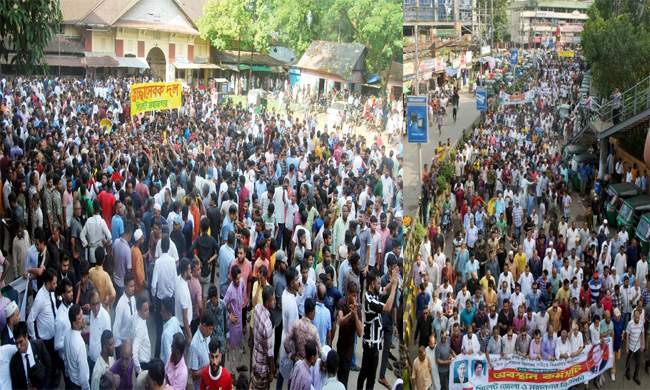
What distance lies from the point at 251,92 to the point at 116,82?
98cm

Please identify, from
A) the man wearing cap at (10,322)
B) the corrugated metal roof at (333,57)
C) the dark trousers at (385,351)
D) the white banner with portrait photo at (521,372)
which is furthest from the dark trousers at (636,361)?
the man wearing cap at (10,322)

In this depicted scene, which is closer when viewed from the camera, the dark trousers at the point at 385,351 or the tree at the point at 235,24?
the dark trousers at the point at 385,351

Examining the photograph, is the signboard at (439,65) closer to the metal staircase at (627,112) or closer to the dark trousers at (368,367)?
the metal staircase at (627,112)

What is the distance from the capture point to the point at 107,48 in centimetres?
418

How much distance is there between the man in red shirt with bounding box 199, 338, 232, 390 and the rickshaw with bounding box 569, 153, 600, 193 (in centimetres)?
827

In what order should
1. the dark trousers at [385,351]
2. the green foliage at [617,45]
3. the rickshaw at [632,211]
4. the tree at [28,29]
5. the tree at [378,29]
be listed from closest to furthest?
the dark trousers at [385,351] → the tree at [378,29] → the tree at [28,29] → the rickshaw at [632,211] → the green foliage at [617,45]

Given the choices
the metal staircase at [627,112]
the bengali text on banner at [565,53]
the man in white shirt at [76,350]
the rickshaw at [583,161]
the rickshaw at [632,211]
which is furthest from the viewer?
the bengali text on banner at [565,53]

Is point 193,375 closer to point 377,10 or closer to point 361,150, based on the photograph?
point 361,150

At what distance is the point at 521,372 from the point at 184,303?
2786mm

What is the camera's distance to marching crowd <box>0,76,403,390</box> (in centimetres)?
363

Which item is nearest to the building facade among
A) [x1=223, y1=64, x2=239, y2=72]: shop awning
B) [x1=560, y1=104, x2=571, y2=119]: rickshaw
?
[x1=560, y1=104, x2=571, y2=119]: rickshaw

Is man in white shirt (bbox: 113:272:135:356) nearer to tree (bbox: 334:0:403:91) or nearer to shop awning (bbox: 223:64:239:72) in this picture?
shop awning (bbox: 223:64:239:72)

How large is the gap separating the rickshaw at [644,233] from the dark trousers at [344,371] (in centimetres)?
525

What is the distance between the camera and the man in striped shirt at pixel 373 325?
368cm
